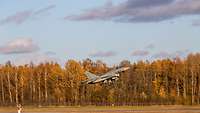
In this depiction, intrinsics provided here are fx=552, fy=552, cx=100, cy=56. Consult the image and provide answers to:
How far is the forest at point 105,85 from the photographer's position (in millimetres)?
127625

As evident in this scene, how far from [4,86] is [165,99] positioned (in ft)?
153

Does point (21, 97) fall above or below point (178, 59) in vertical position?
below

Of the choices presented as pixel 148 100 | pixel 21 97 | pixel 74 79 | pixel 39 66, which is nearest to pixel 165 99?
pixel 148 100

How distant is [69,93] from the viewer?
5335 inches

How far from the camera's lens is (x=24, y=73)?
146750mm

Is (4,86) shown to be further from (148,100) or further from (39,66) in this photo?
(148,100)

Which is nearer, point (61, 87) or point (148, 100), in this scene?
point (148, 100)

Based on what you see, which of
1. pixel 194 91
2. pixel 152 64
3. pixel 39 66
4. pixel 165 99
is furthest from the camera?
pixel 39 66

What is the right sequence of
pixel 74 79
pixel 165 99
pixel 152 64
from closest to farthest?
1. pixel 165 99
2. pixel 74 79
3. pixel 152 64

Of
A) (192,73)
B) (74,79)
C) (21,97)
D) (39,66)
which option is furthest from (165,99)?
(39,66)

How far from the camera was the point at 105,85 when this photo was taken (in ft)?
431

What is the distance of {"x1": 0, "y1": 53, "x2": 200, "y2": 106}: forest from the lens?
12762cm

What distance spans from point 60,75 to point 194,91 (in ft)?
109

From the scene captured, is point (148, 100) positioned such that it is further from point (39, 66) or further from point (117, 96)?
point (39, 66)
